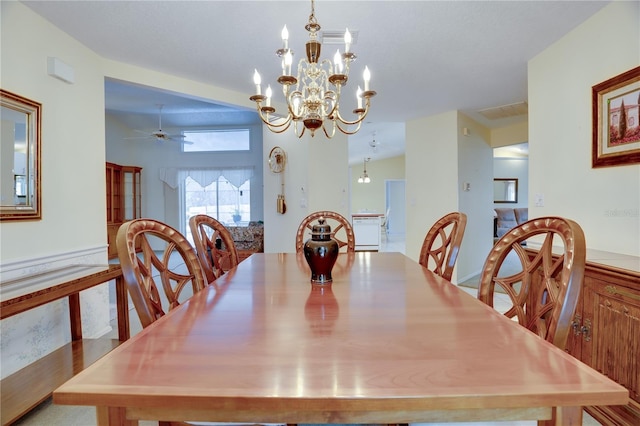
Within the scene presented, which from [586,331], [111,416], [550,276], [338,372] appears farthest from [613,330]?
[111,416]

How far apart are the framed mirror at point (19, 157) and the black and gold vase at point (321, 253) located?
1934 millimetres

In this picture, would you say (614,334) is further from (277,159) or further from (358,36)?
(277,159)

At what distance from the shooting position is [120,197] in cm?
707

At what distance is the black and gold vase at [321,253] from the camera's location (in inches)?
51.3

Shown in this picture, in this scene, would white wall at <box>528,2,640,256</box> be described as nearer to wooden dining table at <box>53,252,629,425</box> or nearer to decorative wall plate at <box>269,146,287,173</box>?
wooden dining table at <box>53,252,629,425</box>

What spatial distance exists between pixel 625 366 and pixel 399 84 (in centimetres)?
286

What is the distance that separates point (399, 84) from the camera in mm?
3443

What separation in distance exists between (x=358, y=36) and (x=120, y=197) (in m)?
6.56

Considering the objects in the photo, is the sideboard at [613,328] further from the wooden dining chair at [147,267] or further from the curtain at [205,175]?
the curtain at [205,175]

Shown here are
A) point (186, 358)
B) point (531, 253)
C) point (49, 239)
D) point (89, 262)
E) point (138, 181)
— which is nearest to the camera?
point (186, 358)

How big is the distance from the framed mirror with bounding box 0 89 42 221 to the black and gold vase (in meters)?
1.93

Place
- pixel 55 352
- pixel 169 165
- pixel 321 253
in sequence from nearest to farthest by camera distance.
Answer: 1. pixel 321 253
2. pixel 55 352
3. pixel 169 165

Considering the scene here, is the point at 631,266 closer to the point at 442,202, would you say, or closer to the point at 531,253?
the point at 531,253

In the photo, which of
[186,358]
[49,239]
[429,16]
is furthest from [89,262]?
[429,16]
